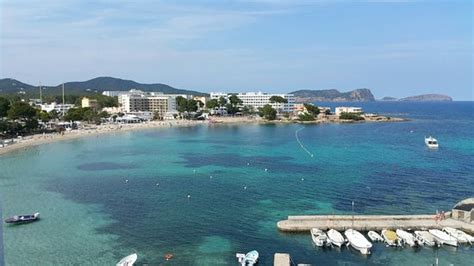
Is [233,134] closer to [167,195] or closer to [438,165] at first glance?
[438,165]

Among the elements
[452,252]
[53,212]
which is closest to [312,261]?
[452,252]

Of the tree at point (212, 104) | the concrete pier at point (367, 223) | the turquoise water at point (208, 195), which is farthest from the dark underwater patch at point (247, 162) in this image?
the tree at point (212, 104)

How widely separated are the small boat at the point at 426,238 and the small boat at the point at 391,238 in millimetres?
1370

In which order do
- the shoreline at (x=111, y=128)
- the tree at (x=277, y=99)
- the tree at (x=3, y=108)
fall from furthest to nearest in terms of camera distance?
1. the tree at (x=277, y=99)
2. the tree at (x=3, y=108)
3. the shoreline at (x=111, y=128)

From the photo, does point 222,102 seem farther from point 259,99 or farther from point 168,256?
point 168,256

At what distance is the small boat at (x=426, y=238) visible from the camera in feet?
83.4

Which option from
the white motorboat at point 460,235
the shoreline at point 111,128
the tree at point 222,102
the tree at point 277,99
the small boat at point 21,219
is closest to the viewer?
the white motorboat at point 460,235

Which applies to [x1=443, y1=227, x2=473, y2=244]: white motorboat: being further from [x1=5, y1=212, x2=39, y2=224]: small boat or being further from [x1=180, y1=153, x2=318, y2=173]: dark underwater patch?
[x1=5, y1=212, x2=39, y2=224]: small boat

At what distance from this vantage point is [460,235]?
26.0 meters

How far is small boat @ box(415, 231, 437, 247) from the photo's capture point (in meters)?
25.4

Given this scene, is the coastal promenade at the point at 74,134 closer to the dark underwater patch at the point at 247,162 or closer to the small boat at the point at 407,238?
the dark underwater patch at the point at 247,162

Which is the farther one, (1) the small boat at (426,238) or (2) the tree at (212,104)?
(2) the tree at (212,104)

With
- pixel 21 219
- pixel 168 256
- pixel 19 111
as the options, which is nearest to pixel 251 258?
pixel 168 256

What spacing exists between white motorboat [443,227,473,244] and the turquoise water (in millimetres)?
763
